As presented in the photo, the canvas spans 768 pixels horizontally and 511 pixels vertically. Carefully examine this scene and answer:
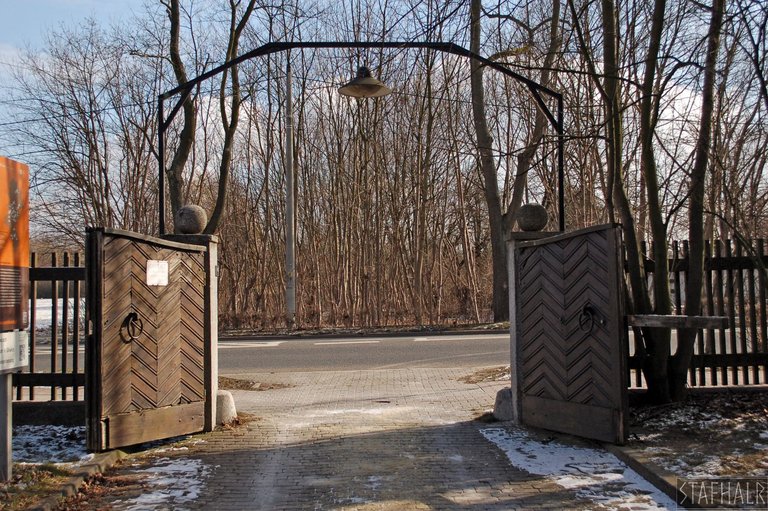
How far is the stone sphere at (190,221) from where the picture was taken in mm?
7969

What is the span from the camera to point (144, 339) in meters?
6.88

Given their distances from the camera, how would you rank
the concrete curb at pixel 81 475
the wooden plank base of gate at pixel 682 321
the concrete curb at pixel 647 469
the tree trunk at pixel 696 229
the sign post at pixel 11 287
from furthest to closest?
the tree trunk at pixel 696 229
the wooden plank base of gate at pixel 682 321
the sign post at pixel 11 287
the concrete curb at pixel 647 469
the concrete curb at pixel 81 475

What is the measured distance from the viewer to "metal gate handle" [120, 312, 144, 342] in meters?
6.69

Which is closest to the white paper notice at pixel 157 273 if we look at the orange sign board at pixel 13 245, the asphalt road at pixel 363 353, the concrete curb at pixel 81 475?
the orange sign board at pixel 13 245

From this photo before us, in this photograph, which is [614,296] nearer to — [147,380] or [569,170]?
[147,380]

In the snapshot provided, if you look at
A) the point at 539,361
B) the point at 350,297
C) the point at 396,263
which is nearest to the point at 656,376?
the point at 539,361

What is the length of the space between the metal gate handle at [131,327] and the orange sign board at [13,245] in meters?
0.91

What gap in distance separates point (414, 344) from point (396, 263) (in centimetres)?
1075

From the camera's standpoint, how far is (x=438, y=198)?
29.4 m

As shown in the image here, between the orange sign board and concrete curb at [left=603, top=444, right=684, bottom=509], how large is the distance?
17.8 ft

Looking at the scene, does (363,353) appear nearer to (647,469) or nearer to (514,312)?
(514,312)

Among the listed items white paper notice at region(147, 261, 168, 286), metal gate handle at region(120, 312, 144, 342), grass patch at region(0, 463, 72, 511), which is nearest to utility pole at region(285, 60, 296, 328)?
white paper notice at region(147, 261, 168, 286)

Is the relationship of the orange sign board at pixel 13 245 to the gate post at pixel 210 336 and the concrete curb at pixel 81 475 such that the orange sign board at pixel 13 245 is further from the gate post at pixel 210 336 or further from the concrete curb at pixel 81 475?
the gate post at pixel 210 336

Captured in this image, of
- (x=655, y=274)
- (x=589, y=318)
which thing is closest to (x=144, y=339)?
(x=589, y=318)
